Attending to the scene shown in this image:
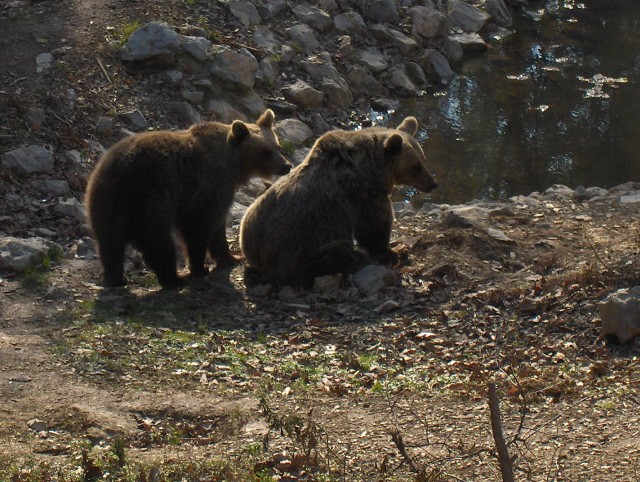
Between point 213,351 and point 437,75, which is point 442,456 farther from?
point 437,75

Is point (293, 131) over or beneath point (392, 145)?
beneath

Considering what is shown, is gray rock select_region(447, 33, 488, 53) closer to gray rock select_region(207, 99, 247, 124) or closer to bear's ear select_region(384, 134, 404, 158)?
gray rock select_region(207, 99, 247, 124)

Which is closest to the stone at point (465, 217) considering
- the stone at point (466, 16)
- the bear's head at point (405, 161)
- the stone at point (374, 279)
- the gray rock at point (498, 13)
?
the bear's head at point (405, 161)

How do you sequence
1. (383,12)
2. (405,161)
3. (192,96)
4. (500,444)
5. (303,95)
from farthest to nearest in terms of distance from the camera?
1. (383,12)
2. (303,95)
3. (192,96)
4. (405,161)
5. (500,444)

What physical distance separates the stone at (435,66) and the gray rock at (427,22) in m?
0.63

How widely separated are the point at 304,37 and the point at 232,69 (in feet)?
7.75

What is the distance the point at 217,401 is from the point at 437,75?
11803 millimetres

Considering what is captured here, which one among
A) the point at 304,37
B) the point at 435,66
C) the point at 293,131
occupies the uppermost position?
the point at 304,37

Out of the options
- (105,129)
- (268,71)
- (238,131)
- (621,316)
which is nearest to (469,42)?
(268,71)

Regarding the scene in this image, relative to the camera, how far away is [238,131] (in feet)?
32.7

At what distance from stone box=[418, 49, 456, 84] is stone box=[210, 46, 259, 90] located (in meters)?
4.12

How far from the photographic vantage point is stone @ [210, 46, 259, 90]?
14.3m

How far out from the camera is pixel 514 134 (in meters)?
15.7

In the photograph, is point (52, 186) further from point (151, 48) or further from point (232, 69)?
point (232, 69)
